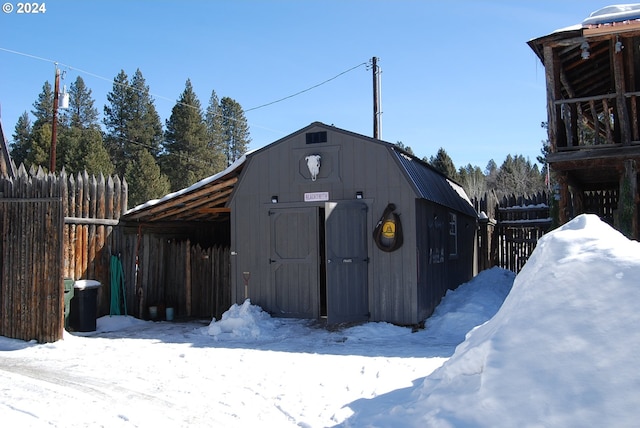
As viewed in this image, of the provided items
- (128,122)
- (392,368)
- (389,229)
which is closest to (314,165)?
(389,229)

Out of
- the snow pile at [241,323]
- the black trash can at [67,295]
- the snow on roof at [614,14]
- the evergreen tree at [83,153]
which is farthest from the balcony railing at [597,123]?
the evergreen tree at [83,153]

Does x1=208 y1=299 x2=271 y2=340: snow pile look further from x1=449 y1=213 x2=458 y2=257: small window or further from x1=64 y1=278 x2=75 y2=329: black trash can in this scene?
x1=449 y1=213 x2=458 y2=257: small window

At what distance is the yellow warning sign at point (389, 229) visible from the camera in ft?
34.9

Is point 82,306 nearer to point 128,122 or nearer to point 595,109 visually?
point 595,109

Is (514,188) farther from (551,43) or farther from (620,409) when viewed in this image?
(620,409)

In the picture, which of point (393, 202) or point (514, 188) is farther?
point (514, 188)

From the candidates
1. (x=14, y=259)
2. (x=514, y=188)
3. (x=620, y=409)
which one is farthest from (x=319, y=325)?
(x=514, y=188)

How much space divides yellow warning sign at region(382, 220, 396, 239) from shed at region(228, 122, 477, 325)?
0.02 m

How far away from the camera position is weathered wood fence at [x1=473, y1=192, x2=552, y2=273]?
1641 cm

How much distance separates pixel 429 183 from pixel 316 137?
106 inches

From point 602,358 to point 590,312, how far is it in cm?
42

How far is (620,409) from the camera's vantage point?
3689 mm

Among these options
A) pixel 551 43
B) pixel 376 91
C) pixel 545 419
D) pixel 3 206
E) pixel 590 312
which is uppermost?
pixel 376 91

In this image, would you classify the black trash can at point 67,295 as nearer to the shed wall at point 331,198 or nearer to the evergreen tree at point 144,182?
the shed wall at point 331,198
